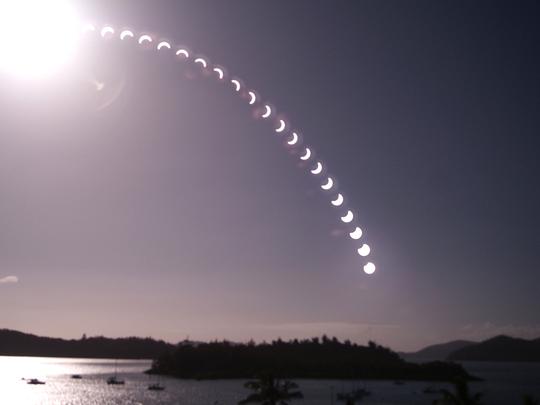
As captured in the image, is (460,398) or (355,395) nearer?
(460,398)

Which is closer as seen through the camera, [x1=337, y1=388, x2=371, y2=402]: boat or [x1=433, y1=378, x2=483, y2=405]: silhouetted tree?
[x1=433, y1=378, x2=483, y2=405]: silhouetted tree

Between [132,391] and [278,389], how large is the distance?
153229 millimetres

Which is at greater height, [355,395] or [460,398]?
[355,395]

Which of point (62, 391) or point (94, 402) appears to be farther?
point (62, 391)

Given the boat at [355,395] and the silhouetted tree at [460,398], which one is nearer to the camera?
the silhouetted tree at [460,398]

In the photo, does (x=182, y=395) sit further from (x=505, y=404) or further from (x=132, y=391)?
(x=505, y=404)

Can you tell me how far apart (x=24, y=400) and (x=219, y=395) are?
50.4m

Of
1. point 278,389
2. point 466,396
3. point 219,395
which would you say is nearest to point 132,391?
point 219,395

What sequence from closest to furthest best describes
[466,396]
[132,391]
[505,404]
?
1. [466,396]
2. [505,404]
3. [132,391]

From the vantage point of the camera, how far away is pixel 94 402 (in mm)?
151375

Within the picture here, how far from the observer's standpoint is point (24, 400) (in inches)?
6201

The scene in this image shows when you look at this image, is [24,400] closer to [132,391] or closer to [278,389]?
A: [132,391]

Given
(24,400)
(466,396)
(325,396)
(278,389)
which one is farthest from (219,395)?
(466,396)

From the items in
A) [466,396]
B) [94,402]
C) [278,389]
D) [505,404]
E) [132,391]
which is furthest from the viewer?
[132,391]
